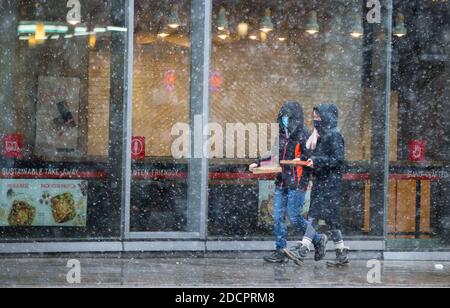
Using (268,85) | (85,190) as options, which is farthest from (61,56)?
(268,85)

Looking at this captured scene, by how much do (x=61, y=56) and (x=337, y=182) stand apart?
10.9ft

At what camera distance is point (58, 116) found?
12625mm

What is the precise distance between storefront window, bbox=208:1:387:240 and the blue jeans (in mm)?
793

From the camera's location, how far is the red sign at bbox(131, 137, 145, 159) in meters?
12.8

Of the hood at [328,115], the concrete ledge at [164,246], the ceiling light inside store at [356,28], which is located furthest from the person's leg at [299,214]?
the ceiling light inside store at [356,28]

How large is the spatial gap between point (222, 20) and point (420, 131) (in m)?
2.72

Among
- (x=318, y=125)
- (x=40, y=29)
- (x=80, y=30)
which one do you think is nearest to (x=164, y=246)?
(x=318, y=125)

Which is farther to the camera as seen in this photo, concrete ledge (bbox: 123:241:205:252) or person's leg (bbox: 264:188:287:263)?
concrete ledge (bbox: 123:241:205:252)

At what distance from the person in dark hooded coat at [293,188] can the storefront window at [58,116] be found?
1929mm

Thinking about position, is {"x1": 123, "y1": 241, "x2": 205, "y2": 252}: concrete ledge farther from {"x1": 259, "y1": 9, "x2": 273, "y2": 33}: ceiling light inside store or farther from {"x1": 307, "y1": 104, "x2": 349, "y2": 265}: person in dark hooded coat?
{"x1": 259, "y1": 9, "x2": 273, "y2": 33}: ceiling light inside store

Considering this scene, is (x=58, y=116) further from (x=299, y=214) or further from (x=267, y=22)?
(x=299, y=214)

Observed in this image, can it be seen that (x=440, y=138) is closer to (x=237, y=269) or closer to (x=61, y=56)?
(x=237, y=269)

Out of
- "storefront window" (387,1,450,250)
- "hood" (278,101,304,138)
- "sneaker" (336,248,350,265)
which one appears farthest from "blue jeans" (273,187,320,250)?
"storefront window" (387,1,450,250)

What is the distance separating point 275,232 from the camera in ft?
40.0
